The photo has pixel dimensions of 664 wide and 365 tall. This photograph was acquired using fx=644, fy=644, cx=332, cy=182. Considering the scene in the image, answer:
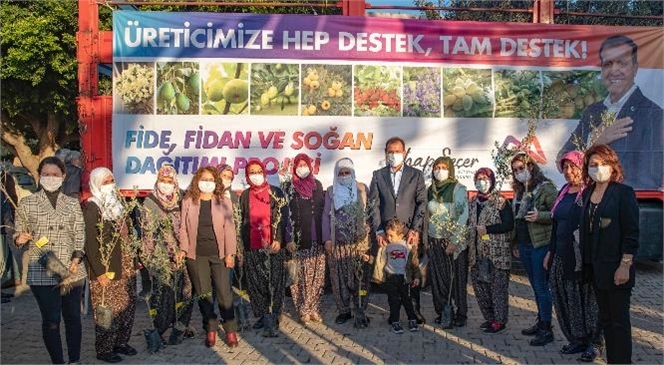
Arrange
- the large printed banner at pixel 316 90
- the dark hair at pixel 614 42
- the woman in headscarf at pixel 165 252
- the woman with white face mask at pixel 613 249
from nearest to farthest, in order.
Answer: the woman with white face mask at pixel 613 249, the woman in headscarf at pixel 165 252, the large printed banner at pixel 316 90, the dark hair at pixel 614 42

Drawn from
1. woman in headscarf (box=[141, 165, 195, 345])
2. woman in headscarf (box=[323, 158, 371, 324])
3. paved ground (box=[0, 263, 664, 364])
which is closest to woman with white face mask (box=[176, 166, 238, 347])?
woman in headscarf (box=[141, 165, 195, 345])

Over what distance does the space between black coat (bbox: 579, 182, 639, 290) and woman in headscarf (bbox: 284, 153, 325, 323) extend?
2.87m

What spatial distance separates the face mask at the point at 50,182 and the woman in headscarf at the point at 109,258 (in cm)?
30

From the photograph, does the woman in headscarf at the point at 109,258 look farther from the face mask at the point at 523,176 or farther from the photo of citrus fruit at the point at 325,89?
the face mask at the point at 523,176

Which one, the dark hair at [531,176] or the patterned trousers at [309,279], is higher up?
the dark hair at [531,176]

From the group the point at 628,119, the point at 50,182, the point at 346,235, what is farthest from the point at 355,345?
the point at 628,119

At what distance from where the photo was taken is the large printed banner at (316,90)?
7801 millimetres

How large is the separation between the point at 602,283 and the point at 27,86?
14.9m

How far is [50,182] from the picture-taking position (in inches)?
201

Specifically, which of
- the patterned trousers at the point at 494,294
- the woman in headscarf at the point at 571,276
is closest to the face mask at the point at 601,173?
the woman in headscarf at the point at 571,276

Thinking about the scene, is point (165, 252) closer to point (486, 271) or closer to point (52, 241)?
point (52, 241)

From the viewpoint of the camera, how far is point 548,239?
5.88 m

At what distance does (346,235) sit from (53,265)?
2826 mm

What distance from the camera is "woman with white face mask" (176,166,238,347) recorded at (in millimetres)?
5863
